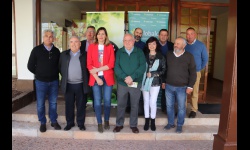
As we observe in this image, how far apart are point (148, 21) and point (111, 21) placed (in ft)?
2.44

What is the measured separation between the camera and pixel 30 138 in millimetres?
3646

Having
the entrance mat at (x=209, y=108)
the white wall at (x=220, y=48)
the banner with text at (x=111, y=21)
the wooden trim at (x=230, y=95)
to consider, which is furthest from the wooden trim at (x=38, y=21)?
the white wall at (x=220, y=48)

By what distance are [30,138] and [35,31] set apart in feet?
8.00

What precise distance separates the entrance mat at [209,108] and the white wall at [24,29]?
3.94 metres

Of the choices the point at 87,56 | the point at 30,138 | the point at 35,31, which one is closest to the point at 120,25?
the point at 87,56

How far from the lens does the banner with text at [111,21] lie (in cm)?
439

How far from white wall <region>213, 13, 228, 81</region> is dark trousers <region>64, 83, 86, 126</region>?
685 centimetres

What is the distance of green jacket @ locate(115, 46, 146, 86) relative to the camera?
337 centimetres

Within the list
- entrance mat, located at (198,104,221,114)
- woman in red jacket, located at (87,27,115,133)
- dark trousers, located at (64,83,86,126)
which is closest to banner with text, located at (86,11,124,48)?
woman in red jacket, located at (87,27,115,133)

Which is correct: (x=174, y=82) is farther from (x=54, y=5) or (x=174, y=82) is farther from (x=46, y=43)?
(x=54, y=5)

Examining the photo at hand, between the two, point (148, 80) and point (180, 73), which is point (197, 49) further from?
point (148, 80)

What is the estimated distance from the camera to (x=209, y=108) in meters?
4.75

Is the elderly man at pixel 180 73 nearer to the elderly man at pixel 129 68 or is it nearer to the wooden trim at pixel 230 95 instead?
the elderly man at pixel 129 68
